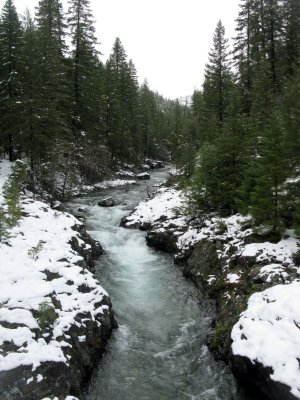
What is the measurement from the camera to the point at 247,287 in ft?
37.3

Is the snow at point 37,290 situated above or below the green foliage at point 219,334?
above

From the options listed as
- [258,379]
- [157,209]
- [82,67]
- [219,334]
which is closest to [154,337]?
[219,334]

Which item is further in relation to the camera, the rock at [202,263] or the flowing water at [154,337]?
the rock at [202,263]

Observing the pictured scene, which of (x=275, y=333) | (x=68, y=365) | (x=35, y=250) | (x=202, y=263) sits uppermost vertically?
(x=35, y=250)

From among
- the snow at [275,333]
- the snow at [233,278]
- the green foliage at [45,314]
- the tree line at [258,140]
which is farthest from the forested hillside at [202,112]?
the green foliage at [45,314]

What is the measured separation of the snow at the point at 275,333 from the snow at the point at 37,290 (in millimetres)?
4233

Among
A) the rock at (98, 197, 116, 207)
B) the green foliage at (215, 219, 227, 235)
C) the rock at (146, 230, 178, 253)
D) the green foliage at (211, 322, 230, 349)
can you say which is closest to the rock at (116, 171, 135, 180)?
the rock at (98, 197, 116, 207)

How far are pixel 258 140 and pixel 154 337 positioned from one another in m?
11.7

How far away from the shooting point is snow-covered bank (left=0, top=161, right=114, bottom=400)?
7.08 meters

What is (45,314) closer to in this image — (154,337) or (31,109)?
(154,337)

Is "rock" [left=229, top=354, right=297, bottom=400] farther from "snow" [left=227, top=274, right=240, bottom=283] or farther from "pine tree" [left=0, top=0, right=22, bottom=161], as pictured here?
"pine tree" [left=0, top=0, right=22, bottom=161]

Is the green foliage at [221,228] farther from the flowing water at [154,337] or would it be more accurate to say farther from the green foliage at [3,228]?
the green foliage at [3,228]

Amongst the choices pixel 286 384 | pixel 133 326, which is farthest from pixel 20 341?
pixel 286 384

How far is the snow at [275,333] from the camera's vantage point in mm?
7334
